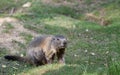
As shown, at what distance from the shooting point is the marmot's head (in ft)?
33.2

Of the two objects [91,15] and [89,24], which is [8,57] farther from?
[91,15]

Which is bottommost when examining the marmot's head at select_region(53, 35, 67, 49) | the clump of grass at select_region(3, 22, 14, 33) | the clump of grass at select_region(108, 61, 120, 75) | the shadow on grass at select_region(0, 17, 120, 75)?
the shadow on grass at select_region(0, 17, 120, 75)

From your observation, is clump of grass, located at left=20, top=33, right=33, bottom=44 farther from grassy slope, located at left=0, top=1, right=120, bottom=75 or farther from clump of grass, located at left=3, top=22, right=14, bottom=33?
grassy slope, located at left=0, top=1, right=120, bottom=75

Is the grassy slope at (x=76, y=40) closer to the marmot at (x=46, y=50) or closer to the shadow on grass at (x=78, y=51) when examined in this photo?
the shadow on grass at (x=78, y=51)

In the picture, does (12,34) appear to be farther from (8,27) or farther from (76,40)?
(76,40)

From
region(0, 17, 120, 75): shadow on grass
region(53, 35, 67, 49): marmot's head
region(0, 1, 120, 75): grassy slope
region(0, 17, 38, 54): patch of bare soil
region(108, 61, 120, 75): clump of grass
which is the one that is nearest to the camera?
region(108, 61, 120, 75): clump of grass

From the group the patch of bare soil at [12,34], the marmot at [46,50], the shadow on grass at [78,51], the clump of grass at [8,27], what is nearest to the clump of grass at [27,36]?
the patch of bare soil at [12,34]

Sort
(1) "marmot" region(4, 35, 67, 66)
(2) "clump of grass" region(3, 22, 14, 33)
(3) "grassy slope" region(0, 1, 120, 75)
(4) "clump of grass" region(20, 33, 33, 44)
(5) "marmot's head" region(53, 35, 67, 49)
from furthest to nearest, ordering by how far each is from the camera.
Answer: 1. (2) "clump of grass" region(3, 22, 14, 33)
2. (4) "clump of grass" region(20, 33, 33, 44)
3. (1) "marmot" region(4, 35, 67, 66)
4. (5) "marmot's head" region(53, 35, 67, 49)
5. (3) "grassy slope" region(0, 1, 120, 75)

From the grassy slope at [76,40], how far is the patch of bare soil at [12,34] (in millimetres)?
482

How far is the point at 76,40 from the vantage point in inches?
611

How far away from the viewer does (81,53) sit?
1327 cm

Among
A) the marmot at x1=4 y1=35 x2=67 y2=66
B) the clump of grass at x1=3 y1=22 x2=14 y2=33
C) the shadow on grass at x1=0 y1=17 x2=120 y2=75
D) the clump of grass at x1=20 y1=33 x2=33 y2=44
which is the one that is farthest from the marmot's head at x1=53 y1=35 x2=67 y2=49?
the clump of grass at x1=3 y1=22 x2=14 y2=33

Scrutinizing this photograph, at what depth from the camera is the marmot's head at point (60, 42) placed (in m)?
10.1

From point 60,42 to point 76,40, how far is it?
5.39 meters
